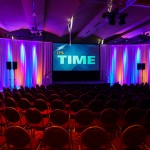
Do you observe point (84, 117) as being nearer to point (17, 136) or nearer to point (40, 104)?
point (17, 136)

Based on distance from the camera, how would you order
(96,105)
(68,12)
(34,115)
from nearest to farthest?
(34,115) < (96,105) < (68,12)

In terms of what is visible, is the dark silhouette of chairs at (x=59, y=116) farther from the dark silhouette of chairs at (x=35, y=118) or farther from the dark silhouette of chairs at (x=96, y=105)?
the dark silhouette of chairs at (x=96, y=105)

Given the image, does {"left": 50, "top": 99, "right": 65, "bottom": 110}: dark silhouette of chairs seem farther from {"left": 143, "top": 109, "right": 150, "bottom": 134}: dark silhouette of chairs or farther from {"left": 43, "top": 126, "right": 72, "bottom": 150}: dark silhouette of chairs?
{"left": 43, "top": 126, "right": 72, "bottom": 150}: dark silhouette of chairs

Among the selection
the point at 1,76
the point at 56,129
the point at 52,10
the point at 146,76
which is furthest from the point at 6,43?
the point at 56,129

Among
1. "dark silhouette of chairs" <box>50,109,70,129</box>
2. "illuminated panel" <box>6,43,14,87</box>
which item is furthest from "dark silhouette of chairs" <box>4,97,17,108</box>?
"illuminated panel" <box>6,43,14,87</box>

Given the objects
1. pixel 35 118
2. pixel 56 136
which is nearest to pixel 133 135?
pixel 56 136

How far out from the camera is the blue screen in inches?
697

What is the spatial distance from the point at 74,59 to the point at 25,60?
4.02m

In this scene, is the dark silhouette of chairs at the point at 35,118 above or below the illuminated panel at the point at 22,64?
A: below

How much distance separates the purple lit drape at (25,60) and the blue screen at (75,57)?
2.16 feet

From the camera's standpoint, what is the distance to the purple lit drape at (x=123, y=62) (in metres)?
19.0

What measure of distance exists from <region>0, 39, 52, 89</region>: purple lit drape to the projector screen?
0.66m

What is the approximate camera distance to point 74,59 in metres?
18.0

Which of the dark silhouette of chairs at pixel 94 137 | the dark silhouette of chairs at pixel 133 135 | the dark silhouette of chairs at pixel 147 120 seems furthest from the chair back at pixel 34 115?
the dark silhouette of chairs at pixel 147 120
